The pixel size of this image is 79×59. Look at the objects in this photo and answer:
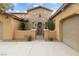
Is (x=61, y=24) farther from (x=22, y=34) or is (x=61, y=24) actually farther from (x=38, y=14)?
(x=22, y=34)

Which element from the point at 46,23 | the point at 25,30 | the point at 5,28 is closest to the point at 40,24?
the point at 46,23

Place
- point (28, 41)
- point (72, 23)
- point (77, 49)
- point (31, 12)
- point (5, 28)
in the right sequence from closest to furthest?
point (77, 49) < point (72, 23) < point (31, 12) < point (28, 41) < point (5, 28)

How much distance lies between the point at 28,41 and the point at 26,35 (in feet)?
2.74

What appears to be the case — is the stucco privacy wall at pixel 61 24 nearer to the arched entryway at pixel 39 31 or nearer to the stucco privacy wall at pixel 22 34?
the arched entryway at pixel 39 31

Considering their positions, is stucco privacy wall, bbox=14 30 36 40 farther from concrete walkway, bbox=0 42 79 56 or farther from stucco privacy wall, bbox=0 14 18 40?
concrete walkway, bbox=0 42 79 56

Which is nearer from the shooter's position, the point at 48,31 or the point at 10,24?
the point at 48,31

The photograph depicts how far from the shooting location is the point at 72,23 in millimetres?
10297

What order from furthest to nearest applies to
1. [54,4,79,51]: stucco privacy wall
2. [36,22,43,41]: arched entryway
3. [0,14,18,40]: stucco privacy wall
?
[0,14,18,40]: stucco privacy wall
[36,22,43,41]: arched entryway
[54,4,79,51]: stucco privacy wall

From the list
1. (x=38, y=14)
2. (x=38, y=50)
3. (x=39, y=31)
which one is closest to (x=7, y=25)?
(x=38, y=14)

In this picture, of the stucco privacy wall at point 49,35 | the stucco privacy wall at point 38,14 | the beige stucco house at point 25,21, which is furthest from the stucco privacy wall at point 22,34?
the stucco privacy wall at point 38,14

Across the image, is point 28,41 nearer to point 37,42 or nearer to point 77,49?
point 37,42

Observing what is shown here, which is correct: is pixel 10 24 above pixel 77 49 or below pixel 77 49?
above

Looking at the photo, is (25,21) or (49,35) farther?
(49,35)

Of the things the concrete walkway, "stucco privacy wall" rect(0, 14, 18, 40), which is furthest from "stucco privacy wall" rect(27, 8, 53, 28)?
"stucco privacy wall" rect(0, 14, 18, 40)
